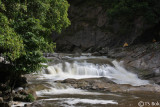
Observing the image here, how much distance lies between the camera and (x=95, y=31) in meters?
42.1

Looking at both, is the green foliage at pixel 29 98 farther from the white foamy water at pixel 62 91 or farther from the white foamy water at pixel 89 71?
the white foamy water at pixel 89 71

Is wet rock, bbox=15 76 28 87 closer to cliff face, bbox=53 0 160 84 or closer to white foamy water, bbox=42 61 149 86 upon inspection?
white foamy water, bbox=42 61 149 86

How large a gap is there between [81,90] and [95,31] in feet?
89.7

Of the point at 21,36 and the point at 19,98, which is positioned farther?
the point at 19,98

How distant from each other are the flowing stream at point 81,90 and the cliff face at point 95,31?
544 inches

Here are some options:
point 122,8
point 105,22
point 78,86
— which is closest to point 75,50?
point 105,22

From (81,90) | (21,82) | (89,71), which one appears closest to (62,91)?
(81,90)

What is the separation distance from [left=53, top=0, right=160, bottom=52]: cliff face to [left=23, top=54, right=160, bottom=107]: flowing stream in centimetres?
1383

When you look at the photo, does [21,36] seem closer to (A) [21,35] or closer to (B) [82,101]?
(A) [21,35]

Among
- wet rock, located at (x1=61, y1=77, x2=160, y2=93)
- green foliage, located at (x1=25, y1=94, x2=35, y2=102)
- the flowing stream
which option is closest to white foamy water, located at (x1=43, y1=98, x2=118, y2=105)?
the flowing stream

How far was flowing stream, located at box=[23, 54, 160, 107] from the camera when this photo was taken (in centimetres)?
1190

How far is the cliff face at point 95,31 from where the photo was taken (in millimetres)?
37375

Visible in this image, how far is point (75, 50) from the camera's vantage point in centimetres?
4297

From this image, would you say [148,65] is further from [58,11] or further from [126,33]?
[126,33]
